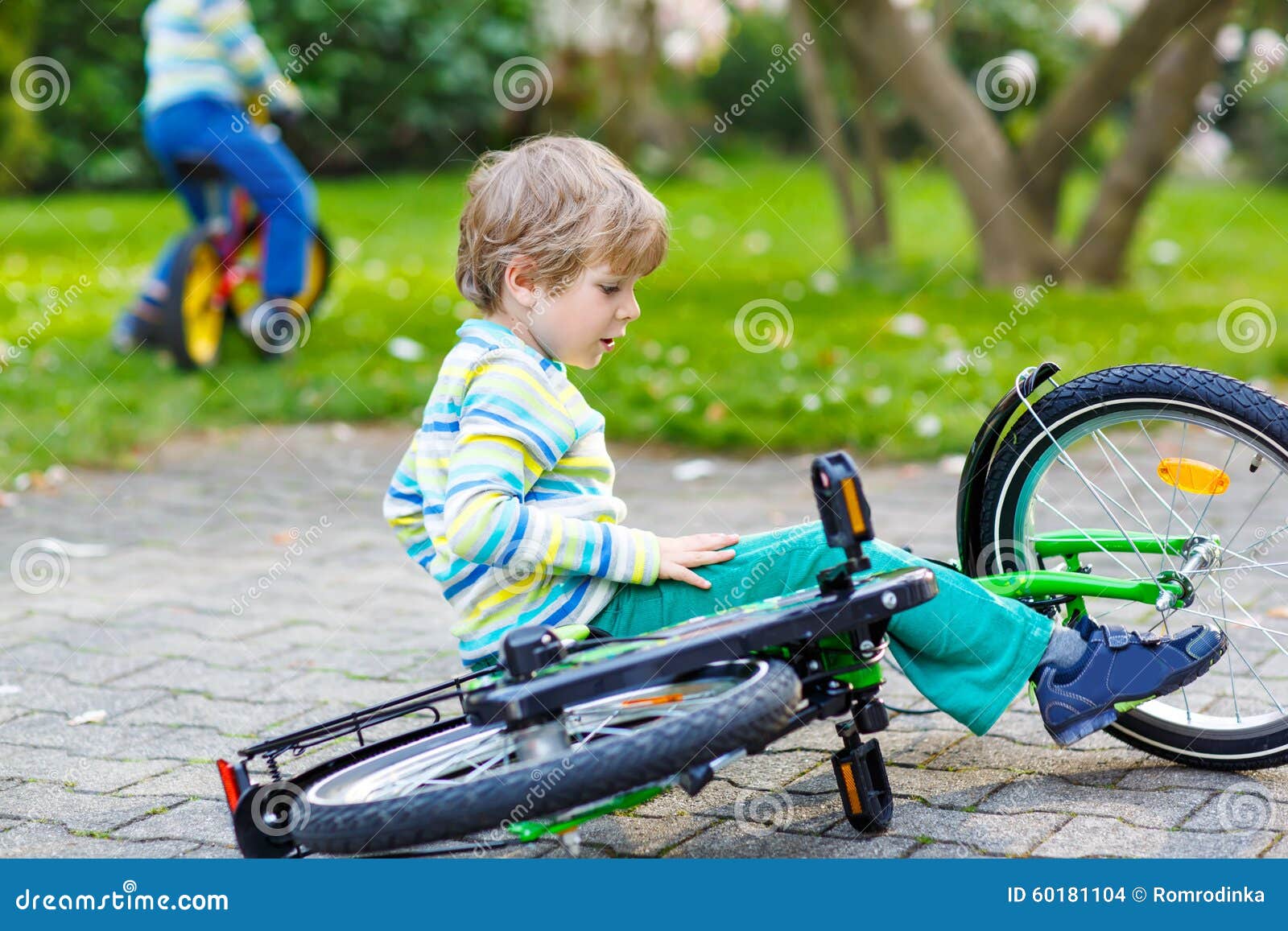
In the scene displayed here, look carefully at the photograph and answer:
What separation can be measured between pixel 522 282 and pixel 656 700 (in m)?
0.73

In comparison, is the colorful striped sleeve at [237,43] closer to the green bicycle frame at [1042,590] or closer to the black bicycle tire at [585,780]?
the green bicycle frame at [1042,590]

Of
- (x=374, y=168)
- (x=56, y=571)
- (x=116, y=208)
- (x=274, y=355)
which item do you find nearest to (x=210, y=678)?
(x=56, y=571)

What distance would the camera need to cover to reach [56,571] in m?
4.31

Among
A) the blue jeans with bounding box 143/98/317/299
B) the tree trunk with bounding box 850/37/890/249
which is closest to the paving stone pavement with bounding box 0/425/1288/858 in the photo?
the blue jeans with bounding box 143/98/317/299

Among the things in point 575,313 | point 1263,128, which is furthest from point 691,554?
point 1263,128

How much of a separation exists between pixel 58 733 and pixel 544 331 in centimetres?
149

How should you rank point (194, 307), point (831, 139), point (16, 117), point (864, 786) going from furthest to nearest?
1. point (16, 117)
2. point (831, 139)
3. point (194, 307)
4. point (864, 786)

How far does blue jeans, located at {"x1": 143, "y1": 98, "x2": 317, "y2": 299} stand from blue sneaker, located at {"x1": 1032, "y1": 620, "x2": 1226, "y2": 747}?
5048mm

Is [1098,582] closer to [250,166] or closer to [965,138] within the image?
[250,166]

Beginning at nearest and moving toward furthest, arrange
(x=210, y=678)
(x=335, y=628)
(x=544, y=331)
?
1. (x=544, y=331)
2. (x=210, y=678)
3. (x=335, y=628)

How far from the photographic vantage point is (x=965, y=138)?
845cm

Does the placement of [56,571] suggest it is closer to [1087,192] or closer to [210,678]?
[210,678]

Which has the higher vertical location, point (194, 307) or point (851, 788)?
point (194, 307)

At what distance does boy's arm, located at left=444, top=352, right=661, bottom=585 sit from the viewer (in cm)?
225
